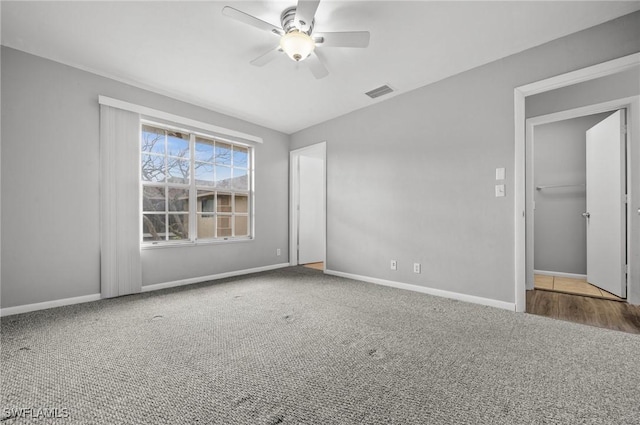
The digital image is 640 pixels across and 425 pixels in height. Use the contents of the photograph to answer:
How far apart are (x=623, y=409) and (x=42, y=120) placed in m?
4.85

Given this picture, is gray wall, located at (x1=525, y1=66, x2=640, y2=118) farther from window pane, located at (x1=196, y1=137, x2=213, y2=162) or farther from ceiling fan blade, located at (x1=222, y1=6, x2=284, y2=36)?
window pane, located at (x1=196, y1=137, x2=213, y2=162)

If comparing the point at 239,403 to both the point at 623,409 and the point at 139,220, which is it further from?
the point at 139,220

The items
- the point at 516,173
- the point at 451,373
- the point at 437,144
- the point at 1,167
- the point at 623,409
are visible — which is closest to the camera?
the point at 623,409

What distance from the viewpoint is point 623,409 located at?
4.14 feet

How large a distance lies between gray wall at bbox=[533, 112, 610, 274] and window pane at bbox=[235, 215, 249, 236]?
15.9 feet

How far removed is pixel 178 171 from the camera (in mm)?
3701

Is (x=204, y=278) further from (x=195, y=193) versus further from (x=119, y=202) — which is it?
(x=119, y=202)

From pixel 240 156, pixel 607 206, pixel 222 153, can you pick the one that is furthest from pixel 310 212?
pixel 607 206

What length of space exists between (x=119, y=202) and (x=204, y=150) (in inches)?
53.6

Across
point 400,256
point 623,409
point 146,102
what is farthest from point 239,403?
point 146,102

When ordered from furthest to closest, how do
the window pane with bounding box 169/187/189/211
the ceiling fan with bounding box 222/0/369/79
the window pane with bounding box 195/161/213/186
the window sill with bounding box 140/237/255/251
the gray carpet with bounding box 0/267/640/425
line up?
the window pane with bounding box 195/161/213/186 → the window pane with bounding box 169/187/189/211 → the window sill with bounding box 140/237/255/251 → the ceiling fan with bounding box 222/0/369/79 → the gray carpet with bounding box 0/267/640/425

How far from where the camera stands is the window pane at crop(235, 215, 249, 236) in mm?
4427

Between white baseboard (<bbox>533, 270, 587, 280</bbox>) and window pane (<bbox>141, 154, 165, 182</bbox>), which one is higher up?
window pane (<bbox>141, 154, 165, 182</bbox>)

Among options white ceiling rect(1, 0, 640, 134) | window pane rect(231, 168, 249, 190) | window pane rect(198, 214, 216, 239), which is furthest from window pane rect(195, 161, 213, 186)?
white ceiling rect(1, 0, 640, 134)
